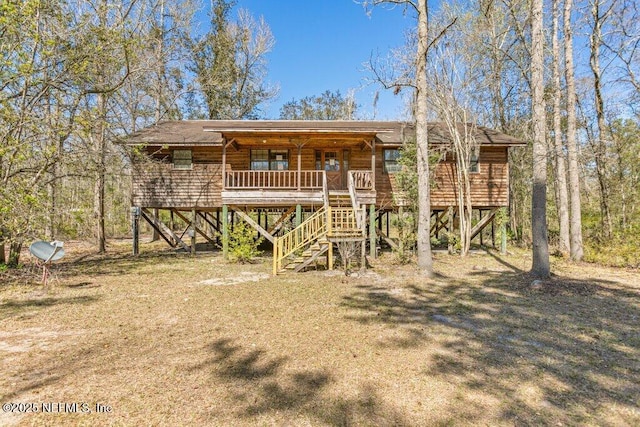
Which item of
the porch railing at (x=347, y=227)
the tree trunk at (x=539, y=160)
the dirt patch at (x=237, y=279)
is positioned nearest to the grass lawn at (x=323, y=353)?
the dirt patch at (x=237, y=279)

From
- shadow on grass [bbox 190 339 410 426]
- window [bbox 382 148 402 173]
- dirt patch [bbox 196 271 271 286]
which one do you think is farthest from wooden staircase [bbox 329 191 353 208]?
shadow on grass [bbox 190 339 410 426]

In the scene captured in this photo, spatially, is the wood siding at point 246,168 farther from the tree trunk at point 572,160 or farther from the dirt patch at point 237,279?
the dirt patch at point 237,279

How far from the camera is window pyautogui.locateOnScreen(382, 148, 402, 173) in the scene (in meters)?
14.5

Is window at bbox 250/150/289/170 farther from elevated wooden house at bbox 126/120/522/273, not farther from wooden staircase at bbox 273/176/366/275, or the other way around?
wooden staircase at bbox 273/176/366/275

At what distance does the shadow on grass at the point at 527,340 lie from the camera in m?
3.33

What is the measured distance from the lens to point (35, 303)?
6902 mm

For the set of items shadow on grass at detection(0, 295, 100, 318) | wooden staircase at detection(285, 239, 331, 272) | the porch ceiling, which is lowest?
shadow on grass at detection(0, 295, 100, 318)

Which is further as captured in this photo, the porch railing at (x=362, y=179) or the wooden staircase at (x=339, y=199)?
the porch railing at (x=362, y=179)

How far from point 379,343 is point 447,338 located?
1115 millimetres

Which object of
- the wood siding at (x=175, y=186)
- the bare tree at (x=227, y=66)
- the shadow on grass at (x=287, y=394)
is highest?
the bare tree at (x=227, y=66)

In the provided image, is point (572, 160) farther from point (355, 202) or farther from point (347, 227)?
point (347, 227)

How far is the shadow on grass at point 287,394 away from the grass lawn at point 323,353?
0.02 m

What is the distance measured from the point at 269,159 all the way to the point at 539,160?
33.8ft

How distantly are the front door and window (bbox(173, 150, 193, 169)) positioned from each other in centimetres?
569
